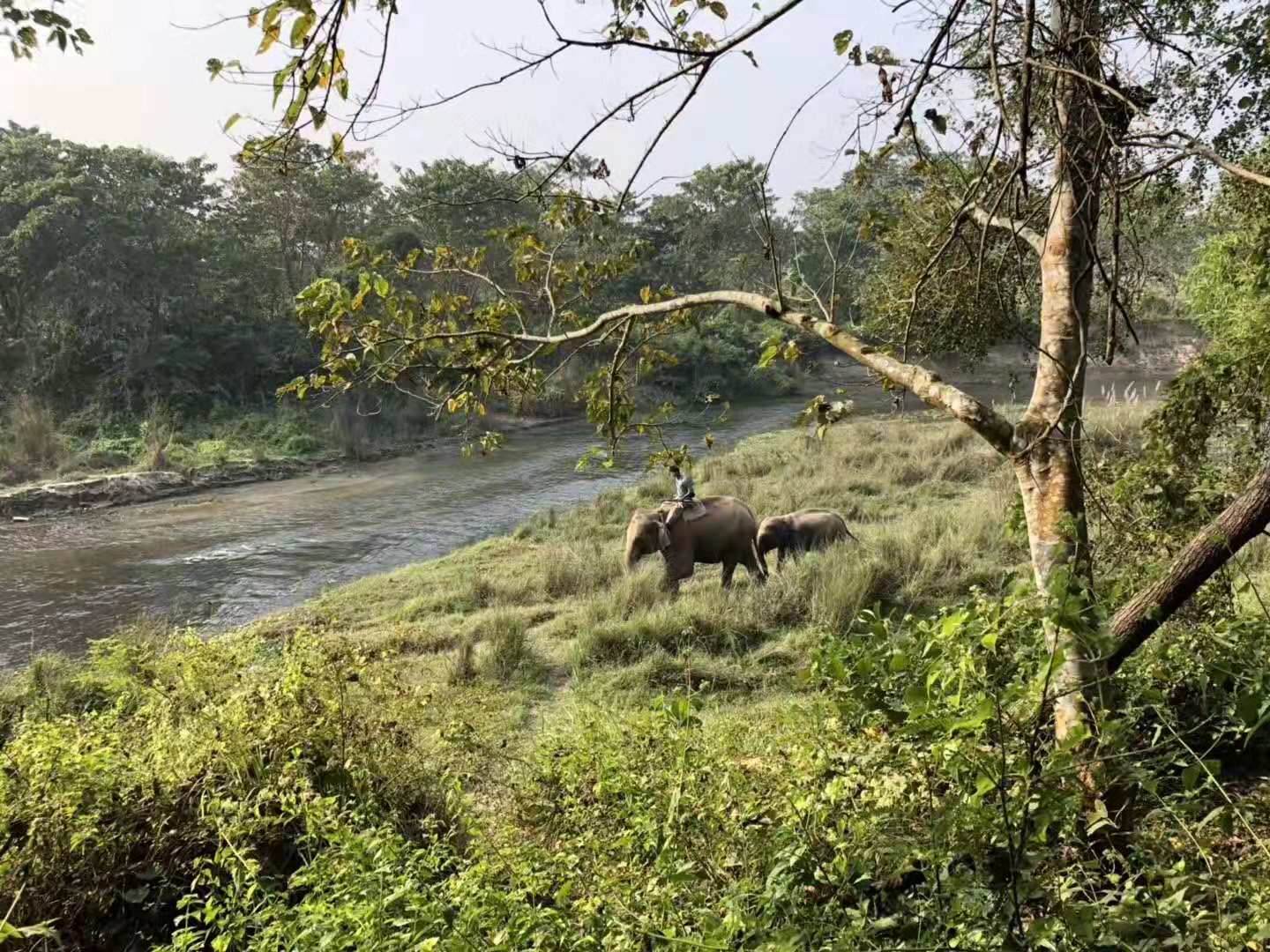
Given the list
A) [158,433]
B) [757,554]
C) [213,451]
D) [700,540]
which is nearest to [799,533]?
[757,554]

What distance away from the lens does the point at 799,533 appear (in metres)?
9.27

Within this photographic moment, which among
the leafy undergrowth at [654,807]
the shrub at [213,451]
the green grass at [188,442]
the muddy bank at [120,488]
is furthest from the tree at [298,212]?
the leafy undergrowth at [654,807]

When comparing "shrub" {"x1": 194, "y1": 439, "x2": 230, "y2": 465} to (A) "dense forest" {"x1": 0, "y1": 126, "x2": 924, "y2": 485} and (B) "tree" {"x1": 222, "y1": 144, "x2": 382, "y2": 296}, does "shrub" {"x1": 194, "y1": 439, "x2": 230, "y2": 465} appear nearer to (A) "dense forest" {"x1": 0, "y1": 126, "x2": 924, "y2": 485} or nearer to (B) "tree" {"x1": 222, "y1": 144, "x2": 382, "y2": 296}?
(A) "dense forest" {"x1": 0, "y1": 126, "x2": 924, "y2": 485}

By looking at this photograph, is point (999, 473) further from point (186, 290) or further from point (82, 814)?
point (186, 290)

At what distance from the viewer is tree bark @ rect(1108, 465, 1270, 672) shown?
7.91 ft

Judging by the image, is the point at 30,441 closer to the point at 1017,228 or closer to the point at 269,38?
the point at 269,38

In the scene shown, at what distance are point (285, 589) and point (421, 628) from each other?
195 inches

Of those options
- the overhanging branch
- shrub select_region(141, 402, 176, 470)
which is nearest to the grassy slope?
the overhanging branch

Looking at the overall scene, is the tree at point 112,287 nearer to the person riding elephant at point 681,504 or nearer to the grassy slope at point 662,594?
the grassy slope at point 662,594

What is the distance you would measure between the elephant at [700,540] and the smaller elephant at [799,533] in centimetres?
16

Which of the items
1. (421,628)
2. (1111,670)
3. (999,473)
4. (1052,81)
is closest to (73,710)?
(421,628)

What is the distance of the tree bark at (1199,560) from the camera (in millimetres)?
2410

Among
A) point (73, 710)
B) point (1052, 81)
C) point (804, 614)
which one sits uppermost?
point (1052, 81)

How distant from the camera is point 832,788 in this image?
211 cm
